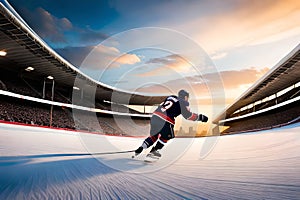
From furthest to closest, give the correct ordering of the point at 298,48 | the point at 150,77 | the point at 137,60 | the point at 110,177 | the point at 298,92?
the point at 298,92
the point at 298,48
the point at 150,77
the point at 137,60
the point at 110,177

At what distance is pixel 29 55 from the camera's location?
1900cm

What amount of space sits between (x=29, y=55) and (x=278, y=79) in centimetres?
2625

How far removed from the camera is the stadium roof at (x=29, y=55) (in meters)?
13.8

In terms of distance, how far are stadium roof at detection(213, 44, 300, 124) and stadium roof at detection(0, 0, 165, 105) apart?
19.8m

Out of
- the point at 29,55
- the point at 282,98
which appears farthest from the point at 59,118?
the point at 282,98

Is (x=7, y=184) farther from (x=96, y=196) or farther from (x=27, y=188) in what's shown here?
(x=96, y=196)

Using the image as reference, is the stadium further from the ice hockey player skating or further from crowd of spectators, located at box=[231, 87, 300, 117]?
the ice hockey player skating

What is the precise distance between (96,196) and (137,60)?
527 centimetres

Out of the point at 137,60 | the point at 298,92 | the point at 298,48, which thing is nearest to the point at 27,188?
the point at 137,60

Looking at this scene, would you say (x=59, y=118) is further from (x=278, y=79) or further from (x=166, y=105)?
(x=278, y=79)

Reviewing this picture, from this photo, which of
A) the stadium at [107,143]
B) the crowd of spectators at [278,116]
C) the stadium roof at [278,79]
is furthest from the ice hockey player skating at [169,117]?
the crowd of spectators at [278,116]

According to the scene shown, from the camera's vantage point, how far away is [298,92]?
26.2 metres

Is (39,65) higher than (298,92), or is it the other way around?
(39,65)

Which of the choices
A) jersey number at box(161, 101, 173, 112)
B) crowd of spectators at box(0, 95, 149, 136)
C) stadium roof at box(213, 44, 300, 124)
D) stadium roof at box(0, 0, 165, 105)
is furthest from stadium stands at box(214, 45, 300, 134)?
stadium roof at box(0, 0, 165, 105)
